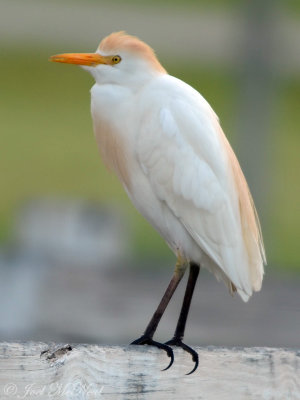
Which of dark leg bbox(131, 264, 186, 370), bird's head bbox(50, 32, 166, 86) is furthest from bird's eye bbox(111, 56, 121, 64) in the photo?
dark leg bbox(131, 264, 186, 370)

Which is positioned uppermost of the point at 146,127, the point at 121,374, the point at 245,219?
the point at 146,127

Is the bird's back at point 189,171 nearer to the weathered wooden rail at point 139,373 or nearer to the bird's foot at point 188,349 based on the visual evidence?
the bird's foot at point 188,349

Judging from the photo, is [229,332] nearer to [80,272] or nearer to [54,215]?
[80,272]

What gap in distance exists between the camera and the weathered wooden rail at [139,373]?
253 centimetres

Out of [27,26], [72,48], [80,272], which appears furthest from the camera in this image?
[27,26]

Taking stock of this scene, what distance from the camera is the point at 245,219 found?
11.1 feet

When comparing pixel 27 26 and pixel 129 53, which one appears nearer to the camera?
pixel 129 53

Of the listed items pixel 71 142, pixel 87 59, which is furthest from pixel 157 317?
pixel 71 142

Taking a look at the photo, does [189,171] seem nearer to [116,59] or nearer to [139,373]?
[116,59]

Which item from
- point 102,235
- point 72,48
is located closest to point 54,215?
point 102,235

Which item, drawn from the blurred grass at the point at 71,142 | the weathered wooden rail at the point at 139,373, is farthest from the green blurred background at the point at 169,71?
the weathered wooden rail at the point at 139,373

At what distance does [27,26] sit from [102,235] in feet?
47.0

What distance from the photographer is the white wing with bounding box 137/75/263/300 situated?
335 centimetres

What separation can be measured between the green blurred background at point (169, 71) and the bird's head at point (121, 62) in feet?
22.8
